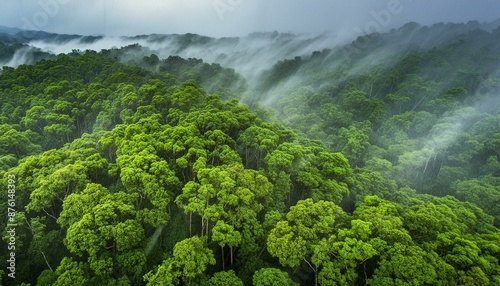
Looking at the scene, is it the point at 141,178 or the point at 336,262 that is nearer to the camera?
the point at 336,262

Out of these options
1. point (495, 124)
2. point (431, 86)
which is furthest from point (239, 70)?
point (495, 124)

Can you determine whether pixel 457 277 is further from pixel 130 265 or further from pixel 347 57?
pixel 347 57

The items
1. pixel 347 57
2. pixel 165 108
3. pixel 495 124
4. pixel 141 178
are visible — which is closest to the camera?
pixel 141 178

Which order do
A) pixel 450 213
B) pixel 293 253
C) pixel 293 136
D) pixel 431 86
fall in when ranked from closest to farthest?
pixel 293 253 < pixel 450 213 < pixel 293 136 < pixel 431 86

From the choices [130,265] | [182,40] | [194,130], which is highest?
[182,40]

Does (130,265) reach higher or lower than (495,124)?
higher

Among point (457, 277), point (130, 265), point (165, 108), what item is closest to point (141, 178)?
point (130, 265)
